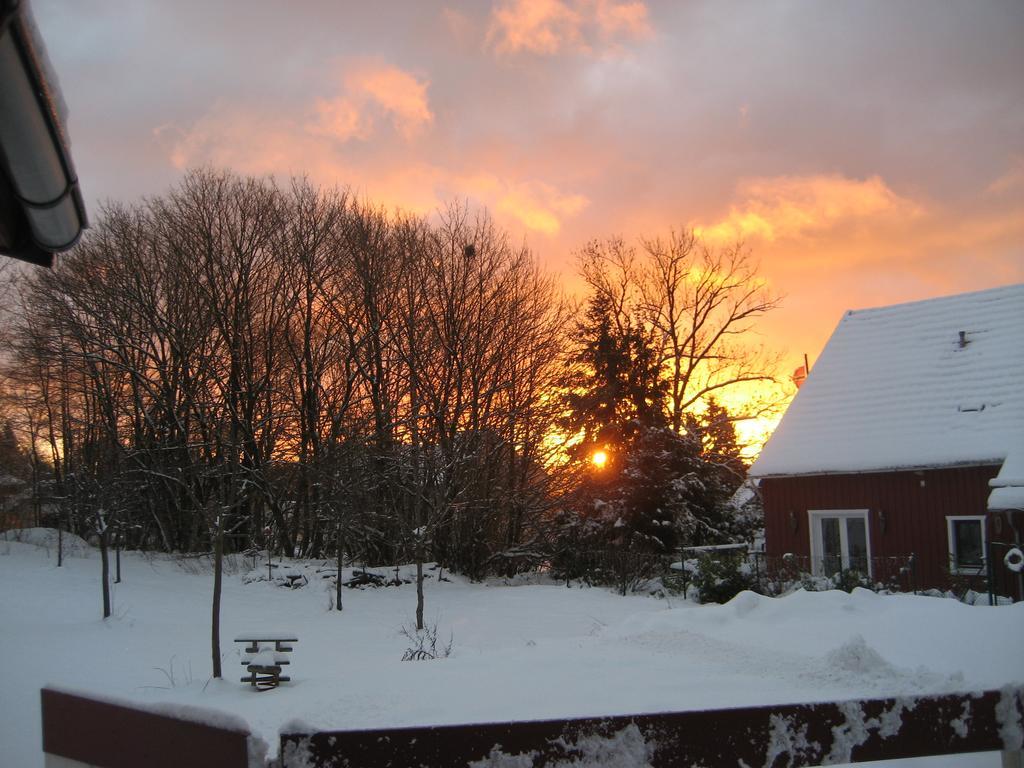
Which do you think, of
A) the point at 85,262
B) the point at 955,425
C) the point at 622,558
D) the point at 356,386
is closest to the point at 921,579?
the point at 955,425

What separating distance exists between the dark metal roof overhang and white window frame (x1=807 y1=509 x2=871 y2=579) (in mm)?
19660

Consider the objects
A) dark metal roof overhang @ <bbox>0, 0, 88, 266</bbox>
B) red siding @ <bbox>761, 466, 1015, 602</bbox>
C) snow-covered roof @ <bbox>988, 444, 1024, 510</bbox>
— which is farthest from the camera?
red siding @ <bbox>761, 466, 1015, 602</bbox>

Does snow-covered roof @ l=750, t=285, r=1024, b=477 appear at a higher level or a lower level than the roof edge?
higher

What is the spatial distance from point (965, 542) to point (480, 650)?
510 inches

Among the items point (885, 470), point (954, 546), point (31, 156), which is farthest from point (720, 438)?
point (31, 156)

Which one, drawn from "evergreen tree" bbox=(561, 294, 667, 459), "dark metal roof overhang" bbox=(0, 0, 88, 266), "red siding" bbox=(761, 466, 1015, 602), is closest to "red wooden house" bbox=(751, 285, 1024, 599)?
"red siding" bbox=(761, 466, 1015, 602)

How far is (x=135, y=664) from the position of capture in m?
13.2

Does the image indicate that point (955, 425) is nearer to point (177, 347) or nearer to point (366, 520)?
point (366, 520)

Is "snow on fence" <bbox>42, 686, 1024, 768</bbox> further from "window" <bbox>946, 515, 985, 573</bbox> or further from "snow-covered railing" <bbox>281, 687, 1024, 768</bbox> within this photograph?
"window" <bbox>946, 515, 985, 573</bbox>

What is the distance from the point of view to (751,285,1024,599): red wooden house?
62.5ft

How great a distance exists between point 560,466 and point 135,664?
16.9m

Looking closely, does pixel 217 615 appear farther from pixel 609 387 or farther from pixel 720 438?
pixel 720 438

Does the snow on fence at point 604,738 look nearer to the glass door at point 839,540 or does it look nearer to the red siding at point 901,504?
the red siding at point 901,504

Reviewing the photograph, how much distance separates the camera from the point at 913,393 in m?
21.5
